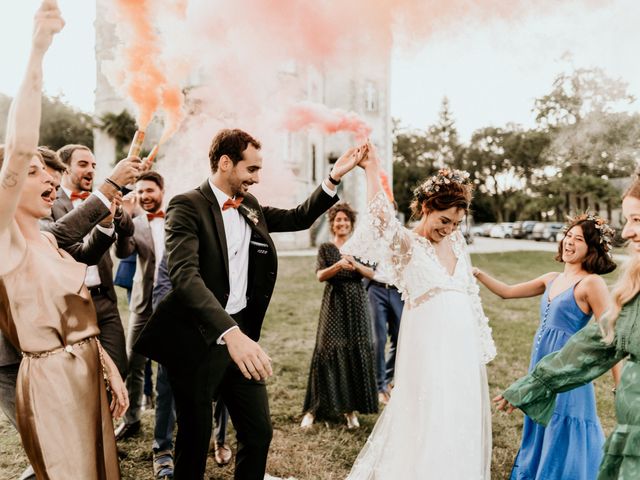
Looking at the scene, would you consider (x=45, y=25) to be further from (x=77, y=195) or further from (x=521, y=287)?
(x=521, y=287)

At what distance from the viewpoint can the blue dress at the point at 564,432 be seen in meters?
3.88

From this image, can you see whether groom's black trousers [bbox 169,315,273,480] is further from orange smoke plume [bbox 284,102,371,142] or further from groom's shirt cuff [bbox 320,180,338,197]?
orange smoke plume [bbox 284,102,371,142]

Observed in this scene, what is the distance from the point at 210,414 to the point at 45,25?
2320mm

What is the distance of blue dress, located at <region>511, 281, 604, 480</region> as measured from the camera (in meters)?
3.88

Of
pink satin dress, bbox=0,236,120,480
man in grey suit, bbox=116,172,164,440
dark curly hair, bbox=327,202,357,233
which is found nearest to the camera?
pink satin dress, bbox=0,236,120,480

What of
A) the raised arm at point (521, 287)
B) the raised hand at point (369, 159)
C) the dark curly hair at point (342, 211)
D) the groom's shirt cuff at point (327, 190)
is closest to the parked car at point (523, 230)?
the dark curly hair at point (342, 211)

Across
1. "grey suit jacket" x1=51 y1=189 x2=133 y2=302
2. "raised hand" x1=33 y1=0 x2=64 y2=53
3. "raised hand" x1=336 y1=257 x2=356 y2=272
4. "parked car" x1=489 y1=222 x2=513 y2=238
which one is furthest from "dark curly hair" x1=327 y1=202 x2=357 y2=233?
"parked car" x1=489 y1=222 x2=513 y2=238

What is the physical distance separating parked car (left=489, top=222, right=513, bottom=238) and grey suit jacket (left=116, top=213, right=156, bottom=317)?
48.7 meters

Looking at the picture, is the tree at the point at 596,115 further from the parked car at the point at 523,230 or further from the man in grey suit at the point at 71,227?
the parked car at the point at 523,230

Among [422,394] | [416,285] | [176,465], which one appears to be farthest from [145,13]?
[422,394]

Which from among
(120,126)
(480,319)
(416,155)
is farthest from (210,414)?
(416,155)

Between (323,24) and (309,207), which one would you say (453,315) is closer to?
(309,207)

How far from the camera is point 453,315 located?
13.0 feet

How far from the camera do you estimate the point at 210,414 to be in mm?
3309
